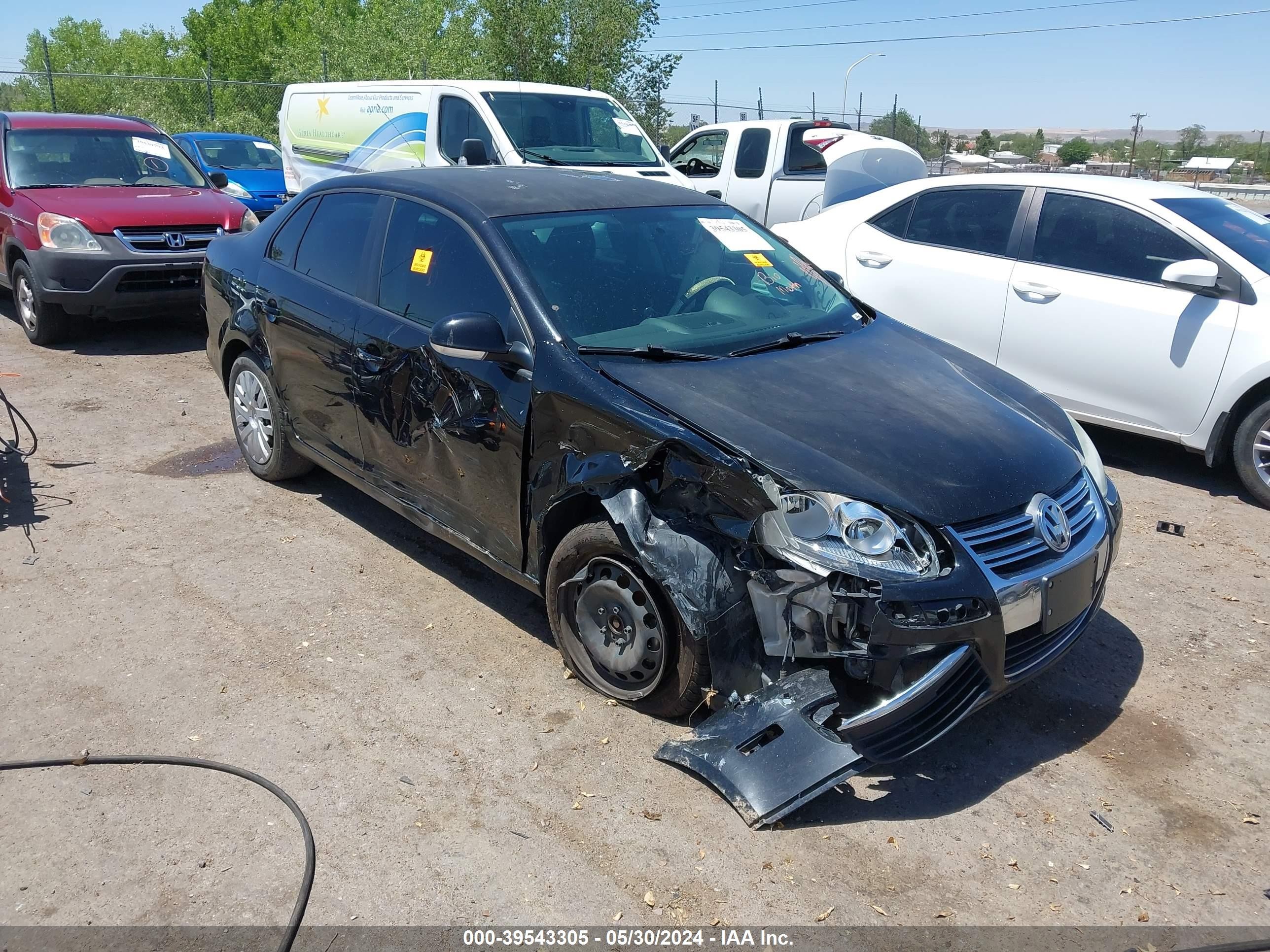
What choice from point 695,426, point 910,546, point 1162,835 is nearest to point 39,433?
point 695,426

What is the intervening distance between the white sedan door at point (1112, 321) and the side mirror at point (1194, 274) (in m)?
0.10

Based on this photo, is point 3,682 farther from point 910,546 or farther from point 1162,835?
point 1162,835

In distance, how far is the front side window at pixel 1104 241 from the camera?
6.17 meters

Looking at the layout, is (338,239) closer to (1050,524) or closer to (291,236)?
(291,236)

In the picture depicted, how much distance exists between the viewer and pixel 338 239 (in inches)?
197

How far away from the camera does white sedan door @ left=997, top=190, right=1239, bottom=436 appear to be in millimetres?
5965

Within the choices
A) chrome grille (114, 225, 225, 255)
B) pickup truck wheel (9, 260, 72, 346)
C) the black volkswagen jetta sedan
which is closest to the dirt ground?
the black volkswagen jetta sedan

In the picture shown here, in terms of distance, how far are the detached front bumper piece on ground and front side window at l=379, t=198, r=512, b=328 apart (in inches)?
67.9

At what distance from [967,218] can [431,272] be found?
4205mm

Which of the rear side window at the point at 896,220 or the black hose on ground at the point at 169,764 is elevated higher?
the rear side window at the point at 896,220

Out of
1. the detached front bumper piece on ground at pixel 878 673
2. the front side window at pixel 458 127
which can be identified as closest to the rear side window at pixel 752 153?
the front side window at pixel 458 127

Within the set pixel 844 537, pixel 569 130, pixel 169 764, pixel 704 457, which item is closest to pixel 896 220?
pixel 569 130

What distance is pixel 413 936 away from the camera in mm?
2752

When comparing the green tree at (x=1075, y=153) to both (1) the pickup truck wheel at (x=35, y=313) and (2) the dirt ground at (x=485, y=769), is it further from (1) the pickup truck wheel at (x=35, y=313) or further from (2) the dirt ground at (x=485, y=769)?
(2) the dirt ground at (x=485, y=769)
